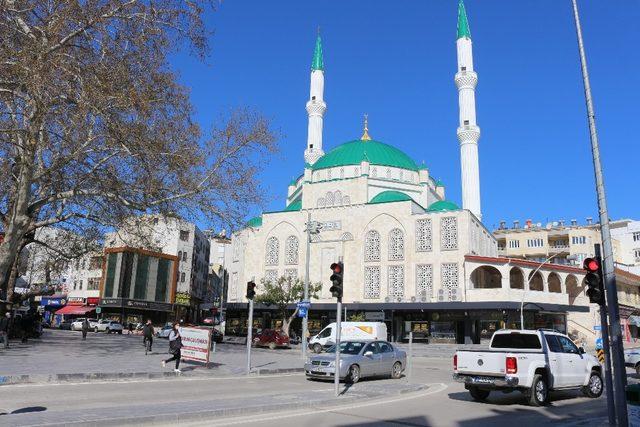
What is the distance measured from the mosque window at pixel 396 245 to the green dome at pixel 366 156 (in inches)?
456

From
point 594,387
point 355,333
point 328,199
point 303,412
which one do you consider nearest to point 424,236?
point 328,199

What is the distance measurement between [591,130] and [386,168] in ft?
178

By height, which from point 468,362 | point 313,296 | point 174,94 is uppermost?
point 174,94

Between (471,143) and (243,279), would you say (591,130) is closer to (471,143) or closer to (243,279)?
(471,143)

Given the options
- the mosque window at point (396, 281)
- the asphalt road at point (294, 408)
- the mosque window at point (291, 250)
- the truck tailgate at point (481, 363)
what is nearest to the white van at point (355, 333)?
the mosque window at point (396, 281)

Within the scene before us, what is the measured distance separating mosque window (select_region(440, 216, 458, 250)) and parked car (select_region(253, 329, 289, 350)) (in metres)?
20.1

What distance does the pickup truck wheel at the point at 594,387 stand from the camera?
45.6ft

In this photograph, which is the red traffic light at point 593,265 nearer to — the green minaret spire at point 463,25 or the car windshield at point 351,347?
the car windshield at point 351,347

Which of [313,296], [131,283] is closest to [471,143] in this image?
[313,296]

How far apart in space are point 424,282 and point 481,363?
131 feet

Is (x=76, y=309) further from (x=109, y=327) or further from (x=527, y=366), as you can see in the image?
(x=527, y=366)

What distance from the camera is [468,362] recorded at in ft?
40.5

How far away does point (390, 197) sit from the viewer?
57969 mm

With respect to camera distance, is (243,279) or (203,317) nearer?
(243,279)
